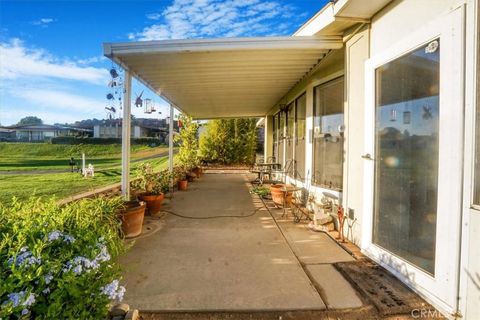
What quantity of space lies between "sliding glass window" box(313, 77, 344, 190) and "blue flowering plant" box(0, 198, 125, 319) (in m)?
3.43

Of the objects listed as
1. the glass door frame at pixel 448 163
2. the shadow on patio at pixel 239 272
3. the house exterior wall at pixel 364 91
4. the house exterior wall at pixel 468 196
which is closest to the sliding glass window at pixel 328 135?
the house exterior wall at pixel 364 91

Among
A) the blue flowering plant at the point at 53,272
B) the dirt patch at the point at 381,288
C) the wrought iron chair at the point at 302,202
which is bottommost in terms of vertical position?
the dirt patch at the point at 381,288

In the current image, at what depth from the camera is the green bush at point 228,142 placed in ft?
47.8

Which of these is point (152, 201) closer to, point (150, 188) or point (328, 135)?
point (150, 188)

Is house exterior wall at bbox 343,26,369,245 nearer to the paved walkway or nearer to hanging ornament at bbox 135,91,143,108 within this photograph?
the paved walkway

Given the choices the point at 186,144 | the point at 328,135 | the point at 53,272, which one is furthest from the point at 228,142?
the point at 53,272

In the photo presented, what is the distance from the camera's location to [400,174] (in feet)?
8.09

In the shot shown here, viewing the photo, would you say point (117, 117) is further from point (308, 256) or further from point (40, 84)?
point (40, 84)

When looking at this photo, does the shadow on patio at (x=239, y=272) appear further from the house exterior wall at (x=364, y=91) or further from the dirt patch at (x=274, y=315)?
the house exterior wall at (x=364, y=91)

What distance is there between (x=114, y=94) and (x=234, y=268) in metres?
3.26

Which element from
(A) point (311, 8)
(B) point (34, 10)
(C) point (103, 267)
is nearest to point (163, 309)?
(C) point (103, 267)

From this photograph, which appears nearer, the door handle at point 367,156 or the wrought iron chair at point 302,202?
the door handle at point 367,156

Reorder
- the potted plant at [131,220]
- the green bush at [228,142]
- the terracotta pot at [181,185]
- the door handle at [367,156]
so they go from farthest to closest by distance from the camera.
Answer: the green bush at [228,142] < the terracotta pot at [181,185] < the potted plant at [131,220] < the door handle at [367,156]

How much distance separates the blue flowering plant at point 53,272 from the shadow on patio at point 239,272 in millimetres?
666
